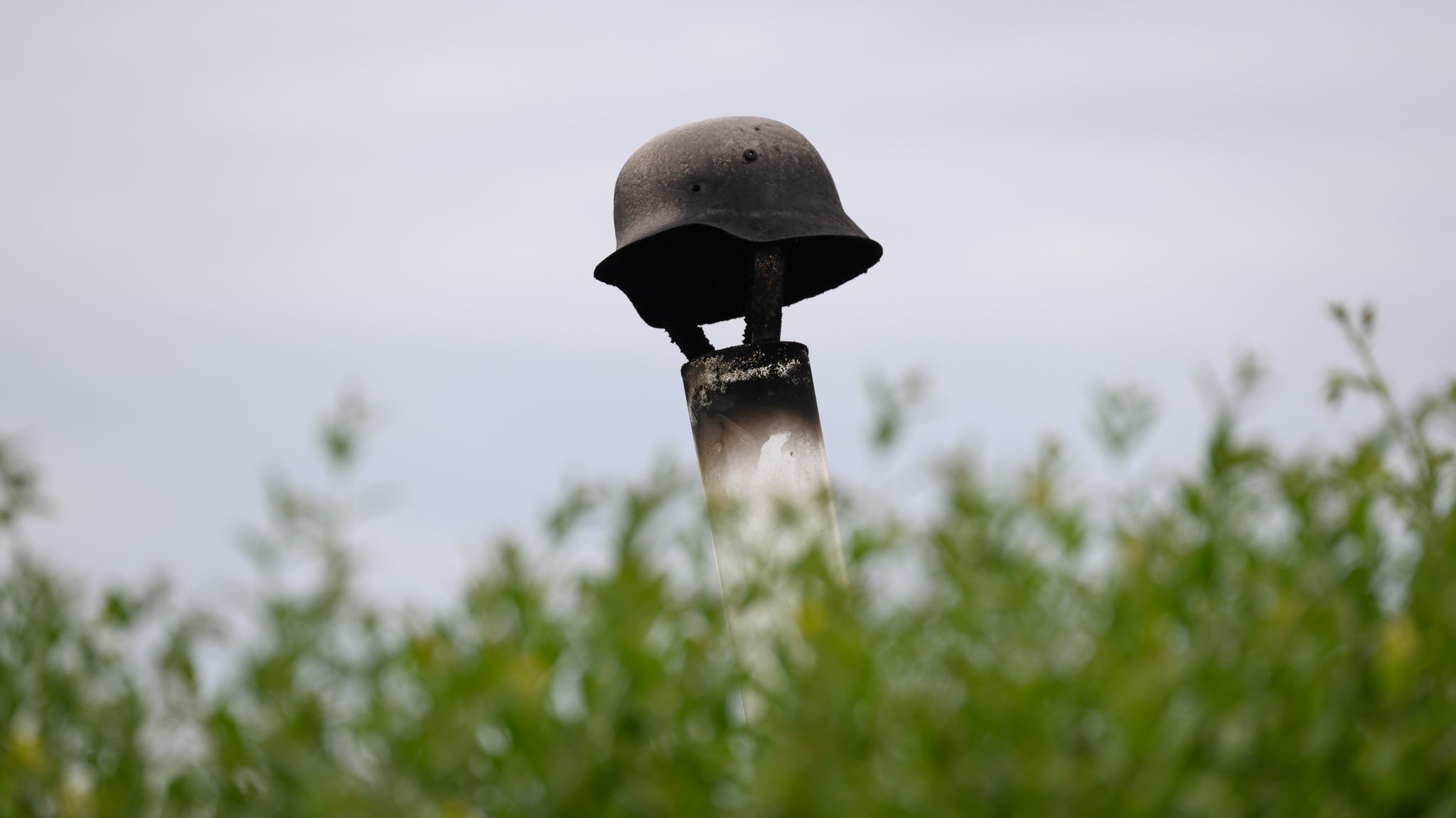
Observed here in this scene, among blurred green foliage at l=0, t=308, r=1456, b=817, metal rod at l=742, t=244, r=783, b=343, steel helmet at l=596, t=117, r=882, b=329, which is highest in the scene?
steel helmet at l=596, t=117, r=882, b=329

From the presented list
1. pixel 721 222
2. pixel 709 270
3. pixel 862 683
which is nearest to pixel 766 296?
A: pixel 721 222

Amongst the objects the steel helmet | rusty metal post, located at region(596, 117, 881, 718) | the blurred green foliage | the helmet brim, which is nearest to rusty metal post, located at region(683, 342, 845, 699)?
rusty metal post, located at region(596, 117, 881, 718)

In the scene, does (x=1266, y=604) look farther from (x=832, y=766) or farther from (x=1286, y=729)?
(x=832, y=766)

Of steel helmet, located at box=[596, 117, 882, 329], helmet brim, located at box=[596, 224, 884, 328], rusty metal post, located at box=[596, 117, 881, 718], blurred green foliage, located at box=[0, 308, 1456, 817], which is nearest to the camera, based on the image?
blurred green foliage, located at box=[0, 308, 1456, 817]

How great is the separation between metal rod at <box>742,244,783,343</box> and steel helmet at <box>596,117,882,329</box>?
73 millimetres

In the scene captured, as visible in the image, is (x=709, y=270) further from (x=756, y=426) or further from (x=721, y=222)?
(x=756, y=426)

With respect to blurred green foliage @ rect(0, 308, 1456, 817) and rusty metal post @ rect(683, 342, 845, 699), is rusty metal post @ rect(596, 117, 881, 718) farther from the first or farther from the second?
blurred green foliage @ rect(0, 308, 1456, 817)

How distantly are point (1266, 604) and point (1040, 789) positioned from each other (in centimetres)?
Result: 74

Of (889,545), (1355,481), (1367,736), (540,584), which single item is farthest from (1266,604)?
(540,584)

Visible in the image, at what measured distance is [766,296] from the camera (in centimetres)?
570

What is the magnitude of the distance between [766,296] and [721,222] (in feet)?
1.31

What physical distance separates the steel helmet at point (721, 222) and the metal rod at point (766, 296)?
0.24ft

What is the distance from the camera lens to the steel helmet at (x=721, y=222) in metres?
5.63

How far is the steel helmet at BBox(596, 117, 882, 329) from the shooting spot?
222 inches
